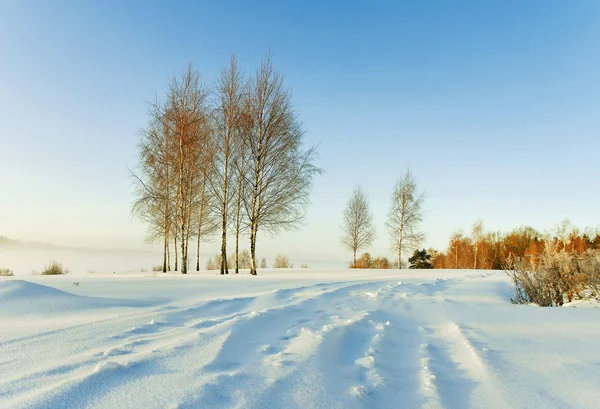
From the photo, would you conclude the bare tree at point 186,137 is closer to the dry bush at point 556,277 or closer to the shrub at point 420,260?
the dry bush at point 556,277

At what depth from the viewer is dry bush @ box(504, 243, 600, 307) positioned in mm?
6949

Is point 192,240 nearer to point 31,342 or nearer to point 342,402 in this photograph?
point 31,342

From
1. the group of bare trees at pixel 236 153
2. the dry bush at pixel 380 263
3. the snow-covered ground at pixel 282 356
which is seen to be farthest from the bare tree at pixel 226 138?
the dry bush at pixel 380 263

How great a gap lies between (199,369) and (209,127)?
1616 cm

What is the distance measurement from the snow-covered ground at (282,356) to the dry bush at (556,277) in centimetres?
172

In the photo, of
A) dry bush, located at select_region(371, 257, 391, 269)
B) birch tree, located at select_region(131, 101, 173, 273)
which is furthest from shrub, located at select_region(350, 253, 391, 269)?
birch tree, located at select_region(131, 101, 173, 273)

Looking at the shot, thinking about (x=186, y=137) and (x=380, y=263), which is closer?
(x=186, y=137)

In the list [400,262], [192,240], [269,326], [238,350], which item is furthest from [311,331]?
[400,262]

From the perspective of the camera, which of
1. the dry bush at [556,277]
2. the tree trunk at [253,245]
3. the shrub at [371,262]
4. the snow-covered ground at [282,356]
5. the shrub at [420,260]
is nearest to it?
the snow-covered ground at [282,356]

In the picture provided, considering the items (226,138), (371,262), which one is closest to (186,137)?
(226,138)

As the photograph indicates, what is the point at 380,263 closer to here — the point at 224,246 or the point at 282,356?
the point at 224,246

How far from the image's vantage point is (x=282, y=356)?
291 cm

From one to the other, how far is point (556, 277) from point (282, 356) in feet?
21.9

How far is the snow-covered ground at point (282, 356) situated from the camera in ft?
7.02
